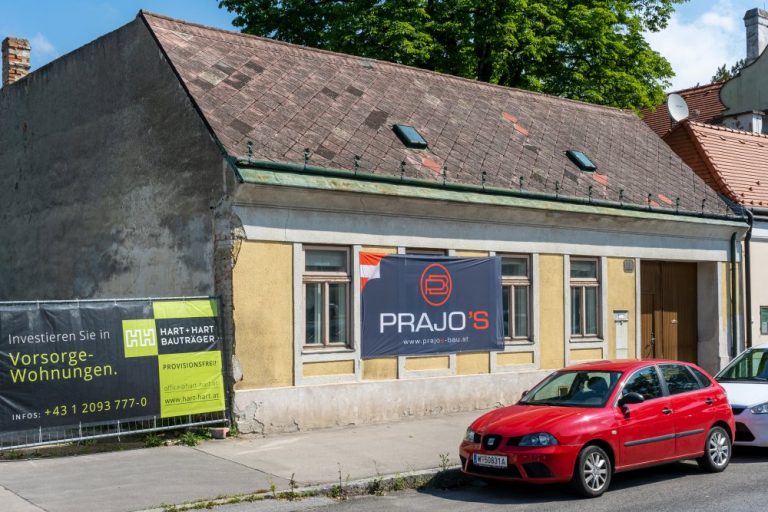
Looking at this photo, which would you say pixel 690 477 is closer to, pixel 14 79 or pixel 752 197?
pixel 752 197

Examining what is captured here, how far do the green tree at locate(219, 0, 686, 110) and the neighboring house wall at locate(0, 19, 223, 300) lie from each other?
1003 cm

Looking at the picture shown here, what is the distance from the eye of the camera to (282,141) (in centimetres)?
1457

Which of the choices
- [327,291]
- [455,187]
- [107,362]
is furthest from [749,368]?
[107,362]

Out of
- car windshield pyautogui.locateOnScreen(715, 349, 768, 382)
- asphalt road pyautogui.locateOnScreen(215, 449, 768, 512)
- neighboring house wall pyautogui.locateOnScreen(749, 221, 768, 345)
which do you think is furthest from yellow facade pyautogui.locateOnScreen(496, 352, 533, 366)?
neighboring house wall pyautogui.locateOnScreen(749, 221, 768, 345)

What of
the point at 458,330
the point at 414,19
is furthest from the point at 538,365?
the point at 414,19

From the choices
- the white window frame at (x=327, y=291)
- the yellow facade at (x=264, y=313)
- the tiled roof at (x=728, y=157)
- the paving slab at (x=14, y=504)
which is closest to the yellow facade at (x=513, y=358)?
the white window frame at (x=327, y=291)

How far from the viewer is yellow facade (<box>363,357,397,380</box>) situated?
14789 mm

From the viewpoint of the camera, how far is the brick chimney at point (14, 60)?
22.3 meters

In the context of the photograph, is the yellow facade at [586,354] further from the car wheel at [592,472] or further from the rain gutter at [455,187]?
the car wheel at [592,472]

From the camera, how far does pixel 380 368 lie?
1496cm

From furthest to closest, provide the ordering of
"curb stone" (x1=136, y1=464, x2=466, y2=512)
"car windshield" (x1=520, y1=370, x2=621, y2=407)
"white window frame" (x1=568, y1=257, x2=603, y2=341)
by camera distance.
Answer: "white window frame" (x1=568, y1=257, x2=603, y2=341) → "car windshield" (x1=520, y1=370, x2=621, y2=407) → "curb stone" (x1=136, y1=464, x2=466, y2=512)

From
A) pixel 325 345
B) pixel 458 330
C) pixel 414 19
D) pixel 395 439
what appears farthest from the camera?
pixel 414 19

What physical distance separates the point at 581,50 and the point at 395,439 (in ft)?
60.4

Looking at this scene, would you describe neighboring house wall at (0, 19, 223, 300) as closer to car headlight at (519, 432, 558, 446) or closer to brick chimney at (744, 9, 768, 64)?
car headlight at (519, 432, 558, 446)
